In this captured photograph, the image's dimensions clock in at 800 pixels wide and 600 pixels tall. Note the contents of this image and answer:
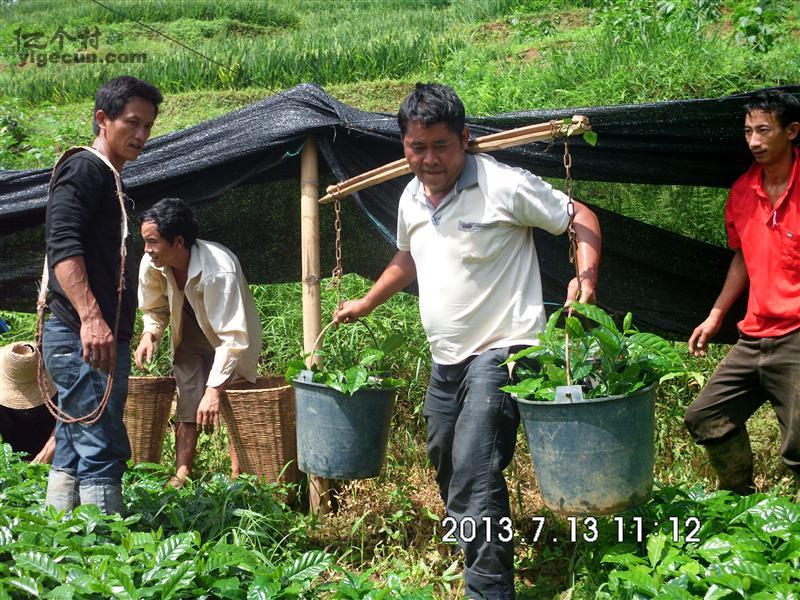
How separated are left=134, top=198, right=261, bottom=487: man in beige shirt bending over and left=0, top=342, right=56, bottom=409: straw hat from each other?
27.4 inches

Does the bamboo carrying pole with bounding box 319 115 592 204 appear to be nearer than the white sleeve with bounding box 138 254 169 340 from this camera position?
Yes

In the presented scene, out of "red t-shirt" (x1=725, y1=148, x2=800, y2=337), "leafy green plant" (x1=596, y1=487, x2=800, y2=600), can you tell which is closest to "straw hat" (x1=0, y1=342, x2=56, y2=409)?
"leafy green plant" (x1=596, y1=487, x2=800, y2=600)

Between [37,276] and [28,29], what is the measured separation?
14635 mm

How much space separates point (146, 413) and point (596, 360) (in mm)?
2383

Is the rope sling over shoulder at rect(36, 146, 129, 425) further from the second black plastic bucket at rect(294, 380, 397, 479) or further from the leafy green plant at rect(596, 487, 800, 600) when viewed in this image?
the leafy green plant at rect(596, 487, 800, 600)

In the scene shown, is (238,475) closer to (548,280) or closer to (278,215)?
(278,215)

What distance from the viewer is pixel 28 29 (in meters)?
17.2

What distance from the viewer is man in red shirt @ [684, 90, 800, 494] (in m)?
3.34

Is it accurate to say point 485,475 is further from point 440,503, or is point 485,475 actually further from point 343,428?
point 440,503

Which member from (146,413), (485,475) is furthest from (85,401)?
(485,475)

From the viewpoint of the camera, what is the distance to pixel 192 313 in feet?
13.8

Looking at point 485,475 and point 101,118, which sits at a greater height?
point 101,118

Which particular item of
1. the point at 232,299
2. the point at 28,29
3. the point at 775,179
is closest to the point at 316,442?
the point at 232,299

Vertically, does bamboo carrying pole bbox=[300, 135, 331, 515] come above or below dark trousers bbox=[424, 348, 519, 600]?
above
